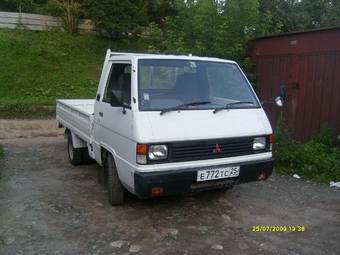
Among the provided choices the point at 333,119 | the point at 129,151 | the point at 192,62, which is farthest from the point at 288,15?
the point at 129,151

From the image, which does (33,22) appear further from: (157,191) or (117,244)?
(117,244)

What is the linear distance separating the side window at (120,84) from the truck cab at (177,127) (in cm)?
1

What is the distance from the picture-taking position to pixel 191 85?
5.15m

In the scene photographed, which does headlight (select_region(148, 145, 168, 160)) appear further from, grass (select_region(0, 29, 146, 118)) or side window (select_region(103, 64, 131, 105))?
grass (select_region(0, 29, 146, 118))

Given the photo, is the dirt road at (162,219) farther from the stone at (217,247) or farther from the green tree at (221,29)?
the green tree at (221,29)

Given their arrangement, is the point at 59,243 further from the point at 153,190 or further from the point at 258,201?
the point at 258,201

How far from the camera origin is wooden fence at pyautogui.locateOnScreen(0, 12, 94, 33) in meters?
18.1

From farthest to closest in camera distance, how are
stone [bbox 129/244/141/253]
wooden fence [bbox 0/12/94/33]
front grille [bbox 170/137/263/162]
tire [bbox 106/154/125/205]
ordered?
1. wooden fence [bbox 0/12/94/33]
2. tire [bbox 106/154/125/205]
3. front grille [bbox 170/137/263/162]
4. stone [bbox 129/244/141/253]

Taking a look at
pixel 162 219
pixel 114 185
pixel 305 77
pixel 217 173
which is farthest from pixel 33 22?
pixel 217 173

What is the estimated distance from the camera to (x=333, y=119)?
770 cm

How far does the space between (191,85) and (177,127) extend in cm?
89

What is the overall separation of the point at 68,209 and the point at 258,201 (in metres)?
2.54

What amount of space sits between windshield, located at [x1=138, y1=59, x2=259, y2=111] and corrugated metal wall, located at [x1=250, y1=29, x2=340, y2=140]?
2.98 m

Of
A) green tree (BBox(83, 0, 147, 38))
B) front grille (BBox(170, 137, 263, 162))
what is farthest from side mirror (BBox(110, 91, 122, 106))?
green tree (BBox(83, 0, 147, 38))
